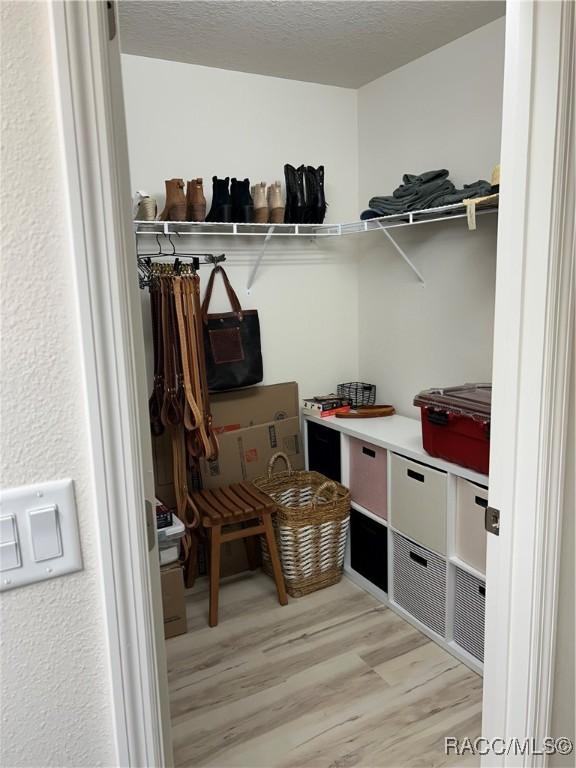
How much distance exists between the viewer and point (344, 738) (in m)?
1.95

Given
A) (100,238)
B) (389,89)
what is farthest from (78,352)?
(389,89)

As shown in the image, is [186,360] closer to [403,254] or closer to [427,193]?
[403,254]

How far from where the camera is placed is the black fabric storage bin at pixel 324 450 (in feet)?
9.87

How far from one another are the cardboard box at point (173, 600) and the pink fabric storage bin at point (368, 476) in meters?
0.95

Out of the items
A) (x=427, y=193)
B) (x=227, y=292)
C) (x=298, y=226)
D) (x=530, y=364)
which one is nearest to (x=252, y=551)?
(x=227, y=292)

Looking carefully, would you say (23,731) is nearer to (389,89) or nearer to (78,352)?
(78,352)

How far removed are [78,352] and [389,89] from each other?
9.28ft

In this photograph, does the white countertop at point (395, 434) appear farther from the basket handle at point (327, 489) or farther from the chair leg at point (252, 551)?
the chair leg at point (252, 551)

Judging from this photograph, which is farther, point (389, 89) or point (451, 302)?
point (389, 89)

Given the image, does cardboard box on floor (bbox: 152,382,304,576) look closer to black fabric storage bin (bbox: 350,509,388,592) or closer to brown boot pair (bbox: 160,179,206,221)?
black fabric storage bin (bbox: 350,509,388,592)

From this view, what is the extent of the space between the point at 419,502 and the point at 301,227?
1.49 metres

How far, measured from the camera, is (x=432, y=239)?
9.17 ft

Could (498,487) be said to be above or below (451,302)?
below

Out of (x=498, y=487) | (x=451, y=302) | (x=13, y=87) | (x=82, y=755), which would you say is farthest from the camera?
(x=451, y=302)
